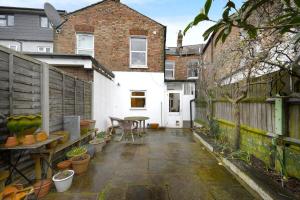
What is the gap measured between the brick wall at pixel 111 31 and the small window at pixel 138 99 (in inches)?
Result: 59.4

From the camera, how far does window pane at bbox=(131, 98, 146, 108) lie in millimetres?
12328

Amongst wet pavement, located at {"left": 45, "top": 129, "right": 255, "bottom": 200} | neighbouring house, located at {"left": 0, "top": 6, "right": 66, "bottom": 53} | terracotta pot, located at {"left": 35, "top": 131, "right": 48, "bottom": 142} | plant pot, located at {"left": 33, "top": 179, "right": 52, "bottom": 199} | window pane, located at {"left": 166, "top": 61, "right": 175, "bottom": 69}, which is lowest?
wet pavement, located at {"left": 45, "top": 129, "right": 255, "bottom": 200}

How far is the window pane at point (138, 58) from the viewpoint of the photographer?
12312mm

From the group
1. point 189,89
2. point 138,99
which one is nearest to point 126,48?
point 138,99

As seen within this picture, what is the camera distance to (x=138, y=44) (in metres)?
12.3

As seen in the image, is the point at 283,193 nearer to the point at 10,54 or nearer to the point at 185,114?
the point at 10,54

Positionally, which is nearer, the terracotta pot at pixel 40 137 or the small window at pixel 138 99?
the terracotta pot at pixel 40 137

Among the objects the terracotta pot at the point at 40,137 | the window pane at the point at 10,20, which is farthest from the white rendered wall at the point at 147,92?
the window pane at the point at 10,20

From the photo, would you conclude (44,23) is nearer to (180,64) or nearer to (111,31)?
(111,31)

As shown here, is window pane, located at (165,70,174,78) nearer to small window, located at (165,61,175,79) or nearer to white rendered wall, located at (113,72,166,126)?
small window, located at (165,61,175,79)

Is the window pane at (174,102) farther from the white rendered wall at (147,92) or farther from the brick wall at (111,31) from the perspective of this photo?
the brick wall at (111,31)

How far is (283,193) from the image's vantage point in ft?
9.55

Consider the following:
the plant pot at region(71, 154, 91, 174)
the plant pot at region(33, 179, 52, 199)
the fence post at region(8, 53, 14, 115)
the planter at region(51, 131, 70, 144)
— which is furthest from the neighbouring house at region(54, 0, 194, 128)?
the fence post at region(8, 53, 14, 115)

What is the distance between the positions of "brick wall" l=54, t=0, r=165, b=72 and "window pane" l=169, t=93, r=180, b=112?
2265 millimetres
